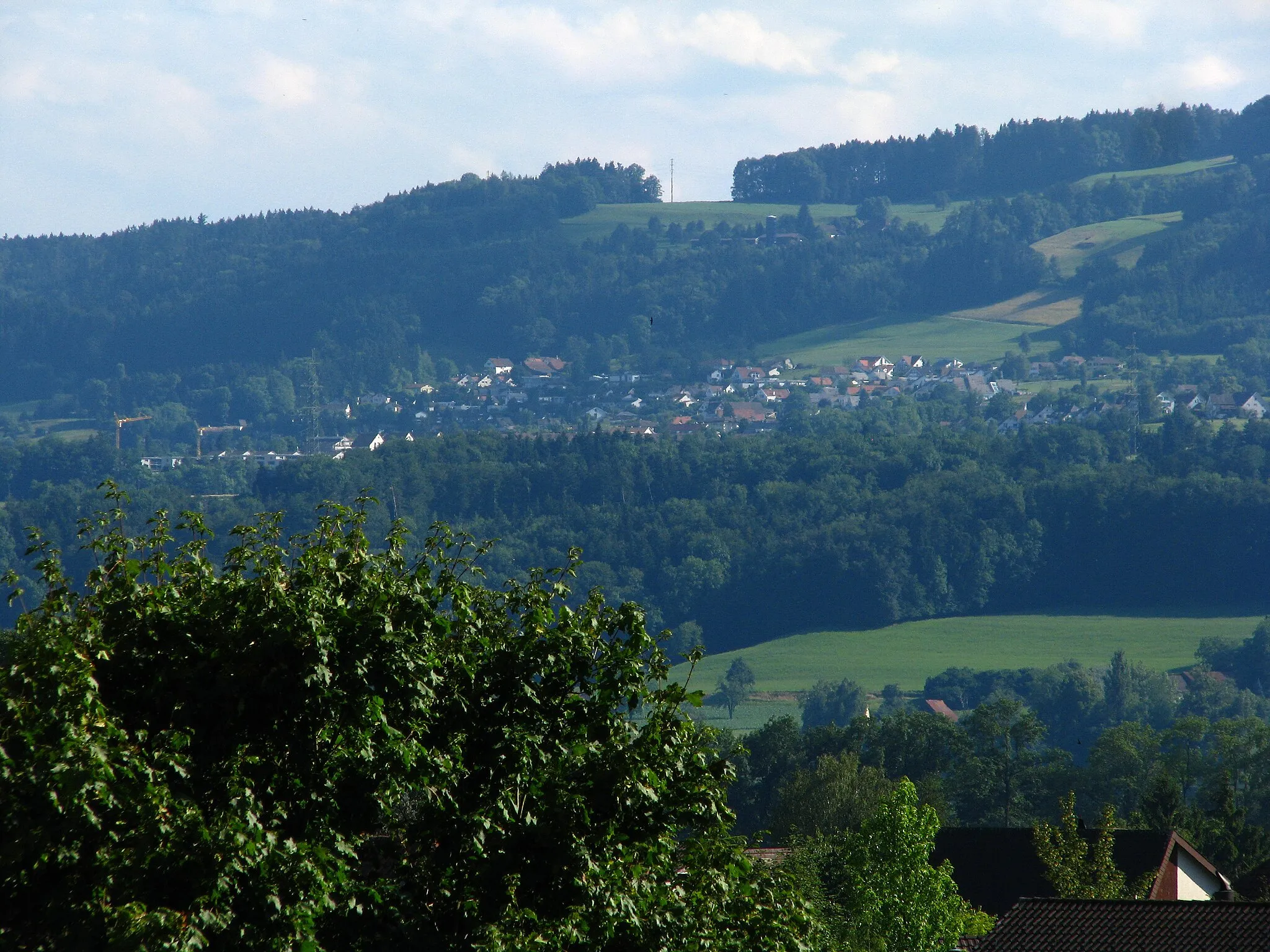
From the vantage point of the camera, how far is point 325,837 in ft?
34.6

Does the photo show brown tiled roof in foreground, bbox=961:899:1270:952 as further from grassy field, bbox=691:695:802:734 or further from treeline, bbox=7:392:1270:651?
treeline, bbox=7:392:1270:651

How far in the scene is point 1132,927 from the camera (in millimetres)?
17703

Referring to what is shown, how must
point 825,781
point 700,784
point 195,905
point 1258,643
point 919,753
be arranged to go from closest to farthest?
point 195,905 → point 700,784 → point 825,781 → point 919,753 → point 1258,643

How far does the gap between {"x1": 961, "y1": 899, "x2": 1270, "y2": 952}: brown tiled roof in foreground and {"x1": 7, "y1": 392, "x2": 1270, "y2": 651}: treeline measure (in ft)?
426

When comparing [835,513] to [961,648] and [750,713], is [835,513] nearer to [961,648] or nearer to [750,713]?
[961,648]

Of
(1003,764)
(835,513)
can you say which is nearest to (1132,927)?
(1003,764)

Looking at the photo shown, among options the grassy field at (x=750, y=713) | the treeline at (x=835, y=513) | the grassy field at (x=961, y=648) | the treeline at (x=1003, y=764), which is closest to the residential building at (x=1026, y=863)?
the treeline at (x=1003, y=764)

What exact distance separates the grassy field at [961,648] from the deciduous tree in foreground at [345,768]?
10456 centimetres

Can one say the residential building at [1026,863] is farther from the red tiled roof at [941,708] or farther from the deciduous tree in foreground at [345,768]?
the red tiled roof at [941,708]

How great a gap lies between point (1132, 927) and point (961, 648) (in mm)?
117366

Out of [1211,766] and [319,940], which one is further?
[1211,766]

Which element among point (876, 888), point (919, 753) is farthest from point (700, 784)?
point (919, 753)

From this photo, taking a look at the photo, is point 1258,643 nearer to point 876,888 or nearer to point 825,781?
point 825,781

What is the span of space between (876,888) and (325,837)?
15764 mm
